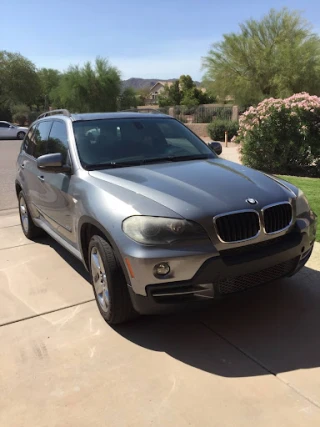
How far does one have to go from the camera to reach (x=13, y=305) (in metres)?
3.96

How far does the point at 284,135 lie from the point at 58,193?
7.53 metres

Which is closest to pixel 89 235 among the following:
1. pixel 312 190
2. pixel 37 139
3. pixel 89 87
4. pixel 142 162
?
pixel 142 162

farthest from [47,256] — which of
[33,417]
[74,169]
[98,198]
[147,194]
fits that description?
[33,417]

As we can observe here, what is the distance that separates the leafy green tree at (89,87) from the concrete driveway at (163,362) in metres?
43.1

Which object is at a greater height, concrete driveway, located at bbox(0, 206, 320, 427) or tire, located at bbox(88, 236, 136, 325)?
tire, located at bbox(88, 236, 136, 325)

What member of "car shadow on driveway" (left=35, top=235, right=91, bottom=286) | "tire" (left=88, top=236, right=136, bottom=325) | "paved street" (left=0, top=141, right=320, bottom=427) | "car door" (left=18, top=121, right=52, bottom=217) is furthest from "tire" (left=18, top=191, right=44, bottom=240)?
"tire" (left=88, top=236, right=136, bottom=325)

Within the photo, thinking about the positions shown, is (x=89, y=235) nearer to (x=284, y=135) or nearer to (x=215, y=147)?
(x=215, y=147)

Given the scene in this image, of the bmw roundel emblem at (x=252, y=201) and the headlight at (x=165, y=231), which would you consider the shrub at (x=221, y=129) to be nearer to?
the bmw roundel emblem at (x=252, y=201)

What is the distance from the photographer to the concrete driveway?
2.49m

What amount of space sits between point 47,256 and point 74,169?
1733mm

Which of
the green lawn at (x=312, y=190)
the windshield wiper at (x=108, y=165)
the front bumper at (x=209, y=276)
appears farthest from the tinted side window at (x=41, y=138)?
the green lawn at (x=312, y=190)

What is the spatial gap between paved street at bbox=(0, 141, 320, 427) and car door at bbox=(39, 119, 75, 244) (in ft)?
2.21

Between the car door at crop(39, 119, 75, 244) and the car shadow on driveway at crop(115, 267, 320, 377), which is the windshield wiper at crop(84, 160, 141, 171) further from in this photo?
the car shadow on driveway at crop(115, 267, 320, 377)

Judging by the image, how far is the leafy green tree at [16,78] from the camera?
49594 millimetres
